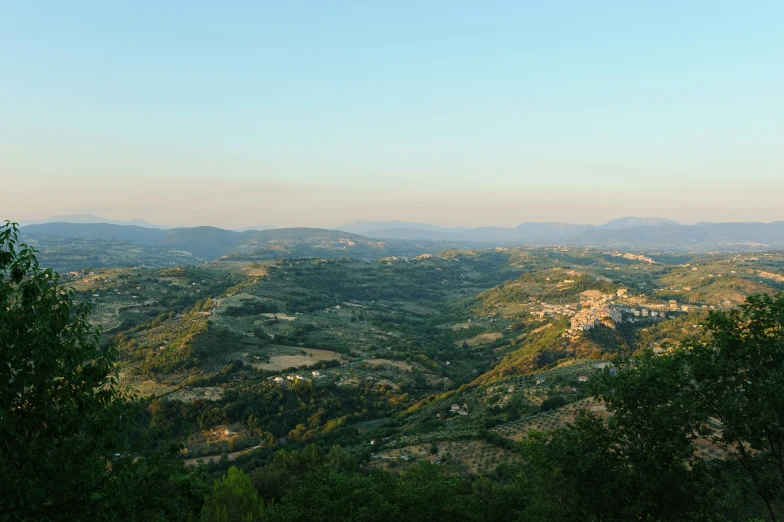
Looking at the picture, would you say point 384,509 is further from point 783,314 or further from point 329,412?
point 329,412

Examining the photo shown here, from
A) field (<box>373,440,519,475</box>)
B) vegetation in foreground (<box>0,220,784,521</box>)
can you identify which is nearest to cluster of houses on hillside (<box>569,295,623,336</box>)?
field (<box>373,440,519,475</box>)

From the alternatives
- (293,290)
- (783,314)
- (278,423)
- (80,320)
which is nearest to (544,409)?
(278,423)

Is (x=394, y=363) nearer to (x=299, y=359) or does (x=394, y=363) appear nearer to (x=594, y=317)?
(x=299, y=359)

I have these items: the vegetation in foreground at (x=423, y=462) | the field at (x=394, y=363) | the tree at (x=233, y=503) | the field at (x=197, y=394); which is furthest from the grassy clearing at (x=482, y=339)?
the tree at (x=233, y=503)

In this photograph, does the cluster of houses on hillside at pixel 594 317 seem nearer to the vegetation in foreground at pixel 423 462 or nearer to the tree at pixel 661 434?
the vegetation in foreground at pixel 423 462

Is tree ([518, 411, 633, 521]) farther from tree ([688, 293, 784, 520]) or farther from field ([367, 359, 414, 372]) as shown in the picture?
field ([367, 359, 414, 372])

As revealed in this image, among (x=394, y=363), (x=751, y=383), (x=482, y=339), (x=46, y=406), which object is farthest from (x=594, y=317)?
(x=46, y=406)
